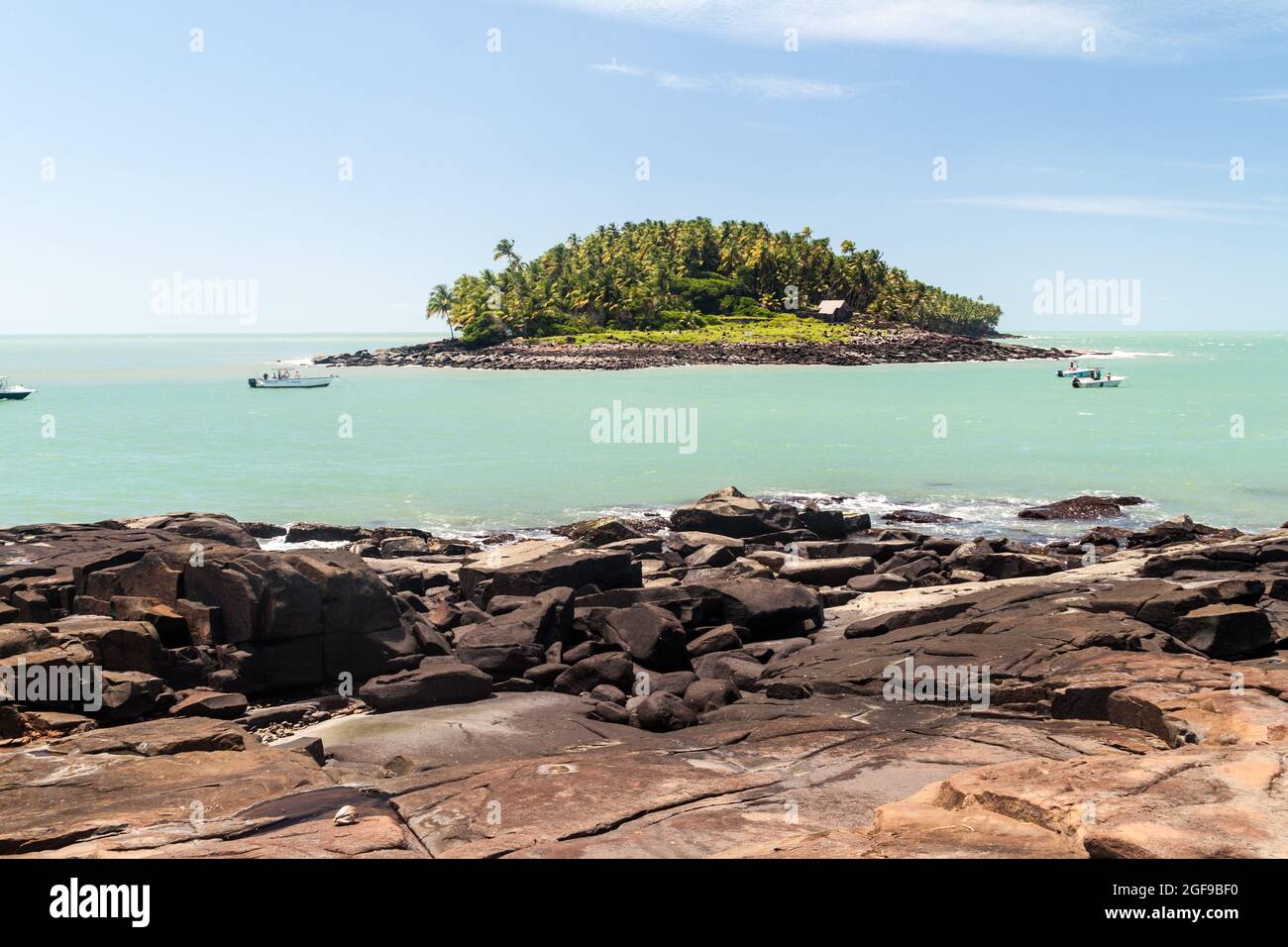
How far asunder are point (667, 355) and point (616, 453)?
325 ft

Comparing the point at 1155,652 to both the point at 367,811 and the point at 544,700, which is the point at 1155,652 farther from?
the point at 367,811

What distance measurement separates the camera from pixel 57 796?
30.9 feet

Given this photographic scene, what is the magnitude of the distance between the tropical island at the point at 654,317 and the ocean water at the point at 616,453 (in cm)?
4263

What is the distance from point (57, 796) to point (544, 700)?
729 cm

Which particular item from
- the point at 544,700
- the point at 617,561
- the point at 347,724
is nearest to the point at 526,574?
the point at 617,561

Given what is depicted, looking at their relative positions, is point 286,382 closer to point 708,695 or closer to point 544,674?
point 544,674

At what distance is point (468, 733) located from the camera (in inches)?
542

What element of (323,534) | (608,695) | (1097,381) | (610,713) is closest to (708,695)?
A: (610,713)

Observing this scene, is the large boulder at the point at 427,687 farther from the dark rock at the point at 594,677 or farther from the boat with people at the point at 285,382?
the boat with people at the point at 285,382

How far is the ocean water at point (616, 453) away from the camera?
42.2 metres

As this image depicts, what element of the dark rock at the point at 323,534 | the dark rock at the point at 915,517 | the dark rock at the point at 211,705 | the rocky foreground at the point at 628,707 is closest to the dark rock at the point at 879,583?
the rocky foreground at the point at 628,707

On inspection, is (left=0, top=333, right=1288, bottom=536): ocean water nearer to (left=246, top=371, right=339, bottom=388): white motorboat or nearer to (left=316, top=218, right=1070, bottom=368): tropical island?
(left=246, top=371, right=339, bottom=388): white motorboat

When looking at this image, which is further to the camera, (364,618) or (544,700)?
(364,618)

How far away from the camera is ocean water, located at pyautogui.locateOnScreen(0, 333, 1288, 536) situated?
42.2m
